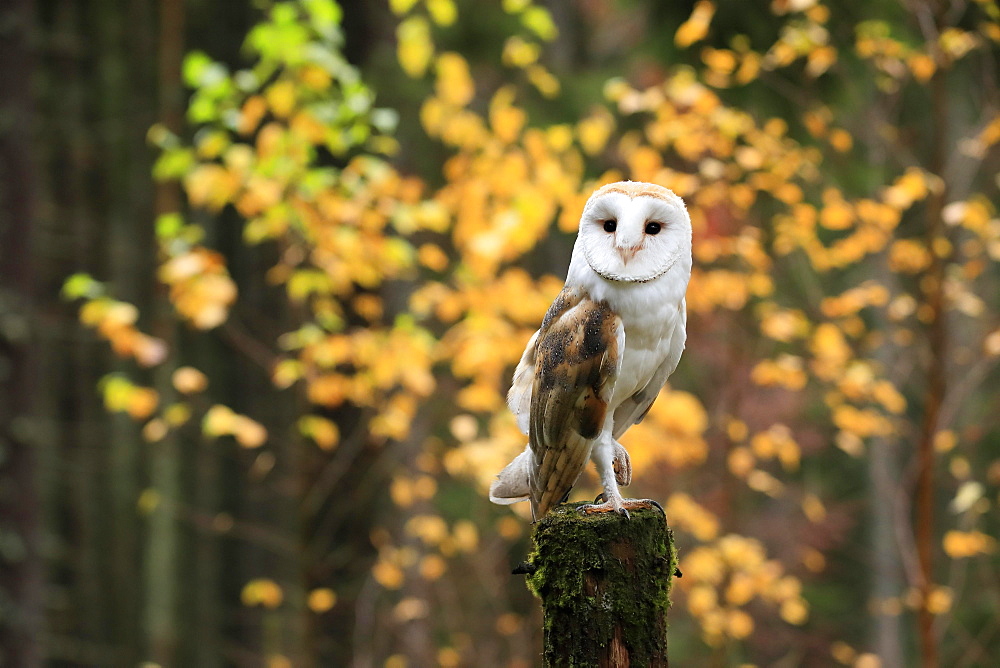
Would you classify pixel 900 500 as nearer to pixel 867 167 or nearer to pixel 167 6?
pixel 867 167

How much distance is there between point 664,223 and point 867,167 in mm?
3105

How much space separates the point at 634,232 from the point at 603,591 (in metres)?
0.75

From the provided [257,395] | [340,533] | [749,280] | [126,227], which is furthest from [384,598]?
[126,227]

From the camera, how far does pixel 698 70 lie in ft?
14.0

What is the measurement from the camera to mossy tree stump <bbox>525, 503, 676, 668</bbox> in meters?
1.71

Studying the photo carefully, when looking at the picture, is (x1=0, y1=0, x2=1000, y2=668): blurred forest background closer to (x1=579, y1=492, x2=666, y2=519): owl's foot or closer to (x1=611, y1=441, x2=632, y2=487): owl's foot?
(x1=611, y1=441, x2=632, y2=487): owl's foot

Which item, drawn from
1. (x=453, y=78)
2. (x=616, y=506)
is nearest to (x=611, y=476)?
(x=616, y=506)

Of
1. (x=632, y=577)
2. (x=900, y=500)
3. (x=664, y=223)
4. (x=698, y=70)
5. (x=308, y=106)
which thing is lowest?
(x=632, y=577)

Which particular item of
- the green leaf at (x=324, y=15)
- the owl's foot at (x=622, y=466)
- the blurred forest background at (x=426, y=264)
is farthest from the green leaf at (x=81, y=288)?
the owl's foot at (x=622, y=466)

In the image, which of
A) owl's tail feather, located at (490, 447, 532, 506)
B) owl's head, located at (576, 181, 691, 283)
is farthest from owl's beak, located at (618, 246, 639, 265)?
owl's tail feather, located at (490, 447, 532, 506)

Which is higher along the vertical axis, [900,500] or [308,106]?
[308,106]

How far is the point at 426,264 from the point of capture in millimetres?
4770

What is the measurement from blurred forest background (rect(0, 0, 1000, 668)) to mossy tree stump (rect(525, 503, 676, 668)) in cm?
193

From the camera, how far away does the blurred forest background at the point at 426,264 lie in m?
3.53
